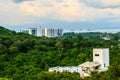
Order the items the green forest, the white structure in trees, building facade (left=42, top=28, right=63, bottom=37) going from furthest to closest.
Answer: building facade (left=42, top=28, right=63, bottom=37) → the green forest → the white structure in trees

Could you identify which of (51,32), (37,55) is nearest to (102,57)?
(37,55)

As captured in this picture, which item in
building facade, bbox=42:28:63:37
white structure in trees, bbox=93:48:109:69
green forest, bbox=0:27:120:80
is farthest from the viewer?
building facade, bbox=42:28:63:37

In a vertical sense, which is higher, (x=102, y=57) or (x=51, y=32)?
(x=51, y=32)

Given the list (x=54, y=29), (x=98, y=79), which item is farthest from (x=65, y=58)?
(x=54, y=29)

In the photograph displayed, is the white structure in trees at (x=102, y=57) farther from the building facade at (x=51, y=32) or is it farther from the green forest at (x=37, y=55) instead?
the building facade at (x=51, y=32)

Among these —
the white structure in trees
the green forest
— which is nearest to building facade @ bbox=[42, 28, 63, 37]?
the green forest

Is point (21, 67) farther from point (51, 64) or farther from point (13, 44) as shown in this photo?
point (13, 44)

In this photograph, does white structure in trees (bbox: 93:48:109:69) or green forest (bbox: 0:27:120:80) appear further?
green forest (bbox: 0:27:120:80)

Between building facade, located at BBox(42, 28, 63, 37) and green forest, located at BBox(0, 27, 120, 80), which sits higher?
building facade, located at BBox(42, 28, 63, 37)

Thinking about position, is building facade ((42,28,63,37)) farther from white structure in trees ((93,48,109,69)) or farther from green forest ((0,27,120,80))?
white structure in trees ((93,48,109,69))

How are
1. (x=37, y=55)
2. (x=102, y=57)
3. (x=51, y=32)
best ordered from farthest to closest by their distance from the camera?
(x=51, y=32) < (x=37, y=55) < (x=102, y=57)

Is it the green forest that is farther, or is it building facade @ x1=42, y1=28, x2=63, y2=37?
building facade @ x1=42, y1=28, x2=63, y2=37

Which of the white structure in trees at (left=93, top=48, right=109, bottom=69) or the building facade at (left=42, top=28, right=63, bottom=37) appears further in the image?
the building facade at (left=42, top=28, right=63, bottom=37)

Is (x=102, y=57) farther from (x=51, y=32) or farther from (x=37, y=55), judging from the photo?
(x=51, y=32)
